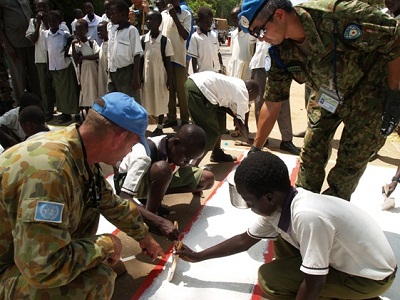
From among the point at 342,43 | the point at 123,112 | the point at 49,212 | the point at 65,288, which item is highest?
the point at 342,43

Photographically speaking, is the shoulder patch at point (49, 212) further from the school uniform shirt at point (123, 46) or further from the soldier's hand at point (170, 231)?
the school uniform shirt at point (123, 46)

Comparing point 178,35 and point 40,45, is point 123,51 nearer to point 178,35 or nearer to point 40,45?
point 178,35

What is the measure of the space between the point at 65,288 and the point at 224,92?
262cm

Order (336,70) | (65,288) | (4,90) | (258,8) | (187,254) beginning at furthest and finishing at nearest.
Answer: (4,90)
(336,70)
(187,254)
(258,8)
(65,288)

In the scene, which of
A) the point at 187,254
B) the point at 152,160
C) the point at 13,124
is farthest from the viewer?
the point at 13,124

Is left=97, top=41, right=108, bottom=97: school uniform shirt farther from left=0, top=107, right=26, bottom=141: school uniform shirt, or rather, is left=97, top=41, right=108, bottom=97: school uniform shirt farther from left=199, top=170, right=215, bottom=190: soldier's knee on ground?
left=199, top=170, right=215, bottom=190: soldier's knee on ground

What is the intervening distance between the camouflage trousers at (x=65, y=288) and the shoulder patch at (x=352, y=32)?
70.7 inches

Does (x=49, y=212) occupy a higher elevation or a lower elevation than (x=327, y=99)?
lower

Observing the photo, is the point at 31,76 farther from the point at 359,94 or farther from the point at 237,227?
the point at 359,94

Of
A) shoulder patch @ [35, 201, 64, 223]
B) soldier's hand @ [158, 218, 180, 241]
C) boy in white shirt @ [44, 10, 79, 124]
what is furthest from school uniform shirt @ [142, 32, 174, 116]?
shoulder patch @ [35, 201, 64, 223]

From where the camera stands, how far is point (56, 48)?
5.42 metres

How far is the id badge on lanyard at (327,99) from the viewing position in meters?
2.31

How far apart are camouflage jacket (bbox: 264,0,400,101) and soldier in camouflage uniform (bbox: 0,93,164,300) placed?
1165mm

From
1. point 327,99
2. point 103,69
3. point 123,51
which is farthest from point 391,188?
point 103,69
